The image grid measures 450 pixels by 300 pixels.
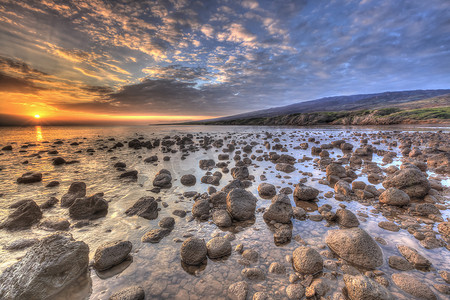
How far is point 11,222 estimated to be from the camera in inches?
210

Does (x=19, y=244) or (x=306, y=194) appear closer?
(x=19, y=244)

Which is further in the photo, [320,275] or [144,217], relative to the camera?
[144,217]

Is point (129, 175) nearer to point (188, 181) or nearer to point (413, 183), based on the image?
point (188, 181)

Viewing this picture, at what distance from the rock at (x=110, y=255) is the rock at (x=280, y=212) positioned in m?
4.10

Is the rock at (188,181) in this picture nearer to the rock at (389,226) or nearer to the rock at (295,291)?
the rock at (295,291)

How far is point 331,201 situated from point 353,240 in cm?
291

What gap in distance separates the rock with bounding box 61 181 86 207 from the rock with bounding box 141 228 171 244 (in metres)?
4.41

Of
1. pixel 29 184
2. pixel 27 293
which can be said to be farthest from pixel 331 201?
pixel 29 184

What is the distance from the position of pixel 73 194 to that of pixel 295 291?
8.71m

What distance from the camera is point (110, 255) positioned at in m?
3.94

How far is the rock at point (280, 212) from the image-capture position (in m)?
5.38

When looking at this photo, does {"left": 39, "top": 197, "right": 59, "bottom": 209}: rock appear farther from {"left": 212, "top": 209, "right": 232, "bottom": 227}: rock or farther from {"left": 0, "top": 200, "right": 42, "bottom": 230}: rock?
{"left": 212, "top": 209, "right": 232, "bottom": 227}: rock

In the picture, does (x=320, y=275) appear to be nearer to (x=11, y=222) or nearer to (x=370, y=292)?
(x=370, y=292)

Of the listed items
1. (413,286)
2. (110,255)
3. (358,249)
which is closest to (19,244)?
(110,255)
